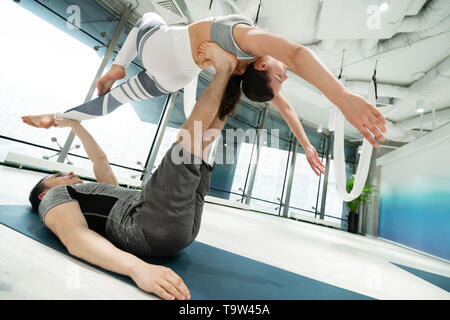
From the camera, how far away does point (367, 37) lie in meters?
3.90

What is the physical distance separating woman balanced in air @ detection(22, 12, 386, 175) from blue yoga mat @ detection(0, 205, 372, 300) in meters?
0.67

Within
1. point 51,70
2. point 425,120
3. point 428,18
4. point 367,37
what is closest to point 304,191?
point 425,120

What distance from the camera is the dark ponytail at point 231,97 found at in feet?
3.71

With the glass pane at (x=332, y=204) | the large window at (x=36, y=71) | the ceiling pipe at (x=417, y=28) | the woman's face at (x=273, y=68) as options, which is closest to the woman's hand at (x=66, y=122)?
the woman's face at (x=273, y=68)

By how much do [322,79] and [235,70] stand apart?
699 millimetres

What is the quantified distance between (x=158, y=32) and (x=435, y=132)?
7.40 meters

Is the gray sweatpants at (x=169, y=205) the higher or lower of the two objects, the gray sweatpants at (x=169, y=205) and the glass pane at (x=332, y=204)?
the lower

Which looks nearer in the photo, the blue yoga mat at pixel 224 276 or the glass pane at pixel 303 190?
the blue yoga mat at pixel 224 276

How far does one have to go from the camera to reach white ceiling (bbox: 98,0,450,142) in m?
3.56

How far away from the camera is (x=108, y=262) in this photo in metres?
0.73

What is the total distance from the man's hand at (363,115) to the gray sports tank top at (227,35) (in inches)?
24.2

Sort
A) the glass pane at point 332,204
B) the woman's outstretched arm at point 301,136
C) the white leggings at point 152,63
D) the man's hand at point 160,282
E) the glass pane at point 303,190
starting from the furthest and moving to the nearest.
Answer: the glass pane at point 332,204 < the glass pane at point 303,190 < the woman's outstretched arm at point 301,136 < the white leggings at point 152,63 < the man's hand at point 160,282

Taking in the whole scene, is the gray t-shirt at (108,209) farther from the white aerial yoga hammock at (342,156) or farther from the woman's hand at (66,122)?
the white aerial yoga hammock at (342,156)
